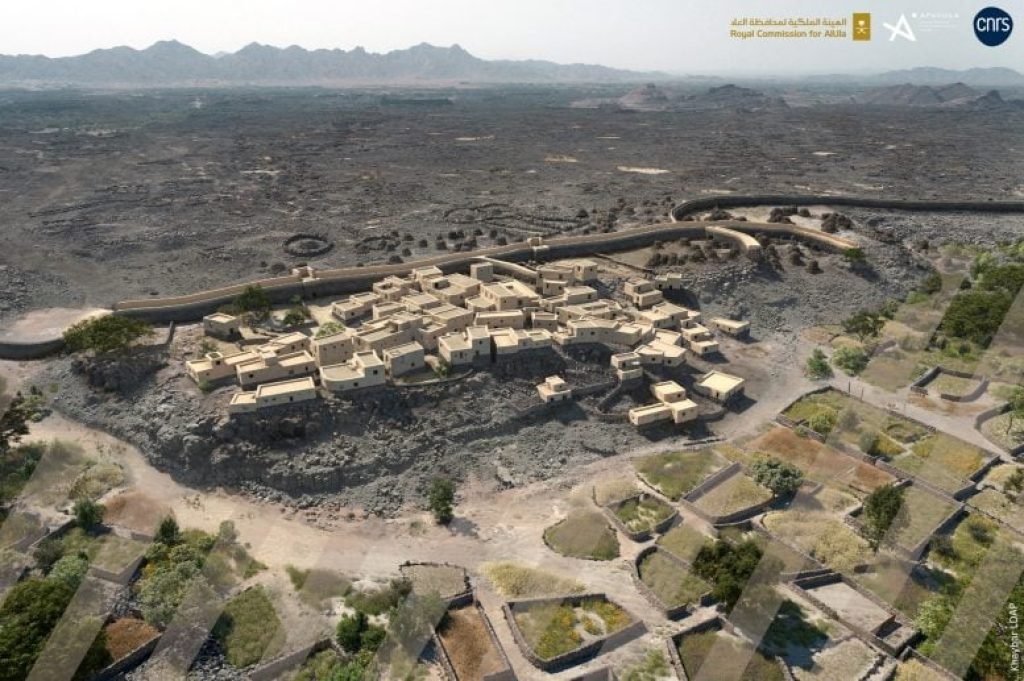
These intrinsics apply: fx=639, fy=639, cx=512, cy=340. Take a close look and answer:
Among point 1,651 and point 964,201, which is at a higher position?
point 964,201

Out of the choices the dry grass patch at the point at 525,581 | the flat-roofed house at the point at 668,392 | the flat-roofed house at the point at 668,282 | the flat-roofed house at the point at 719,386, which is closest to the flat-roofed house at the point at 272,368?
the dry grass patch at the point at 525,581

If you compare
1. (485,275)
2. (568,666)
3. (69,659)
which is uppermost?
(485,275)

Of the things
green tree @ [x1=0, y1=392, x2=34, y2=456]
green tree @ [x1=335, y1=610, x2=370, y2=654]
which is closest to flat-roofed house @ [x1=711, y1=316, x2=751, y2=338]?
green tree @ [x1=335, y1=610, x2=370, y2=654]

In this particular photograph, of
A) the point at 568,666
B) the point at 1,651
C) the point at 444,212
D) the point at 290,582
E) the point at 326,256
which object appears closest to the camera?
the point at 1,651

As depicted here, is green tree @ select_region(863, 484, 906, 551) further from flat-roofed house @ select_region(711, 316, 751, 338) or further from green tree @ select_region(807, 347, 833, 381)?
flat-roofed house @ select_region(711, 316, 751, 338)

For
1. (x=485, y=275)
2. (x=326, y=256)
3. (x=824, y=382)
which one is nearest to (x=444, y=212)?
(x=326, y=256)

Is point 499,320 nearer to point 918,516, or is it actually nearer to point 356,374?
point 356,374

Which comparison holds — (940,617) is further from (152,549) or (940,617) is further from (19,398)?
(19,398)

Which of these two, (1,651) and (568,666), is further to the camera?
(568,666)

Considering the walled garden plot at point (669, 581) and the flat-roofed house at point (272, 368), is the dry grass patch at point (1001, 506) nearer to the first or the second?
the walled garden plot at point (669, 581)
